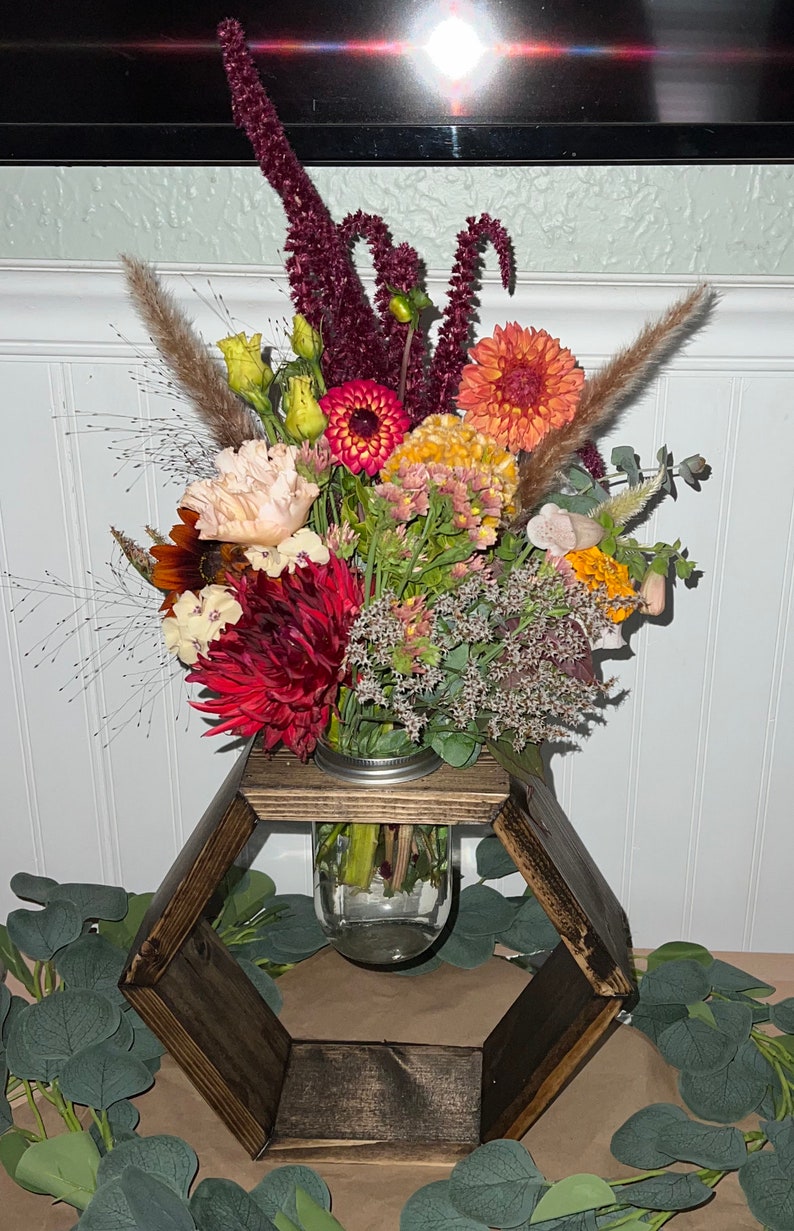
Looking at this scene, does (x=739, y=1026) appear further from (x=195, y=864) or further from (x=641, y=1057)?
(x=195, y=864)

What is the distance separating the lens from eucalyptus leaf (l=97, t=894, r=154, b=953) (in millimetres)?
948

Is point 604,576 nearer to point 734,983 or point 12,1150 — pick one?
point 734,983

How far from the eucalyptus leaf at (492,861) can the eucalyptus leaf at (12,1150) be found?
1.50 feet

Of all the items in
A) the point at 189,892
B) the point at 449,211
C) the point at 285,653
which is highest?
the point at 449,211

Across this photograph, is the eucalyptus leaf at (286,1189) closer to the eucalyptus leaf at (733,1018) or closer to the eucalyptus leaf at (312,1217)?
the eucalyptus leaf at (312,1217)

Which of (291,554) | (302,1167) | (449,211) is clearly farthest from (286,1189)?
(449,211)

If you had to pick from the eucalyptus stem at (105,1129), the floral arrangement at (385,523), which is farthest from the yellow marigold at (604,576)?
the eucalyptus stem at (105,1129)

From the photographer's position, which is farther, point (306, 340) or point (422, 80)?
point (422, 80)

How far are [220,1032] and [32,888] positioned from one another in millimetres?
251

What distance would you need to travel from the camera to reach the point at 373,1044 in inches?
35.4

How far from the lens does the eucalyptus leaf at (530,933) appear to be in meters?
0.97

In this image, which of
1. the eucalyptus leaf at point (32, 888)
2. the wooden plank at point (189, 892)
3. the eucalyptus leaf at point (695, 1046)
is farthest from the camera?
the eucalyptus leaf at point (32, 888)

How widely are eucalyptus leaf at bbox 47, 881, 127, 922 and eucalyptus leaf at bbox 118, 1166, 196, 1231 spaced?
0.28m

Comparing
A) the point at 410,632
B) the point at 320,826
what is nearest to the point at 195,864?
the point at 320,826
